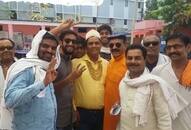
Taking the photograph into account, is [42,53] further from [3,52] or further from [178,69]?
[178,69]

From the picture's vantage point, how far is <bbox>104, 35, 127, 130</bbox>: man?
4.57 m

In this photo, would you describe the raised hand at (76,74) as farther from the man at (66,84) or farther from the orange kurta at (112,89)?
the orange kurta at (112,89)

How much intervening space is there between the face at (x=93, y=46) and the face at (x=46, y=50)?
114cm

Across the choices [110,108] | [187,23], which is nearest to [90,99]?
[110,108]

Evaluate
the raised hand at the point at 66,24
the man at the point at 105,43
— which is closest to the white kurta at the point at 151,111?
the raised hand at the point at 66,24

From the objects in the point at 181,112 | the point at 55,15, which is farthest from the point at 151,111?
the point at 55,15

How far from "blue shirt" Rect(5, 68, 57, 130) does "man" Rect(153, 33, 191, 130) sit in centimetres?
131

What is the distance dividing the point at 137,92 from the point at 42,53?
1017 millimetres

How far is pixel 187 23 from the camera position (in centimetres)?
1459

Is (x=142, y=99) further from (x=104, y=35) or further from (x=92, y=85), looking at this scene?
(x=104, y=35)

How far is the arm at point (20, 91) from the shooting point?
3.26m

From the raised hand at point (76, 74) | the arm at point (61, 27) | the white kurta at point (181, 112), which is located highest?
the arm at point (61, 27)

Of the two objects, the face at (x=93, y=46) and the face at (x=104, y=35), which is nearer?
the face at (x=93, y=46)

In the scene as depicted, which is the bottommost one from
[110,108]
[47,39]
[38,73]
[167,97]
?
[110,108]
